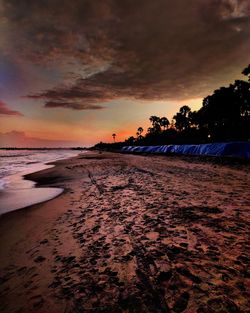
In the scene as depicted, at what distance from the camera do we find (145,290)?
236 cm

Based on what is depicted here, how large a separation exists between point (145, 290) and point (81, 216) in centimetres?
305

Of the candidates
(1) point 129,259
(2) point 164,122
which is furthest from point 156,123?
(1) point 129,259

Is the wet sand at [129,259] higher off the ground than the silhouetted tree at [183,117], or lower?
lower

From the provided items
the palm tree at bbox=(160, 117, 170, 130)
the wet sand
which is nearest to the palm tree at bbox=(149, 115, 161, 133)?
the palm tree at bbox=(160, 117, 170, 130)

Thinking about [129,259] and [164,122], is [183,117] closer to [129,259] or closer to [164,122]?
[164,122]

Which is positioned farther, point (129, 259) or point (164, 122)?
point (164, 122)

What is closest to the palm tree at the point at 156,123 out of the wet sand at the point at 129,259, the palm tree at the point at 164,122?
the palm tree at the point at 164,122

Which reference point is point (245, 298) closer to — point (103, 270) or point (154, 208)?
point (103, 270)

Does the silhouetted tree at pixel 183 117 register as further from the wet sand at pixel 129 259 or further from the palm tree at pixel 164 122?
the wet sand at pixel 129 259

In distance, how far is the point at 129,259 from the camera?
3016mm

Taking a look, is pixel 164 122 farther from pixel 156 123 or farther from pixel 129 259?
pixel 129 259

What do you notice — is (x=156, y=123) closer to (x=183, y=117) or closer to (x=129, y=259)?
(x=183, y=117)

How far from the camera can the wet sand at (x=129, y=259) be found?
224 cm

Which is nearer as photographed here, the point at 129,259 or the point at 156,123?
the point at 129,259
